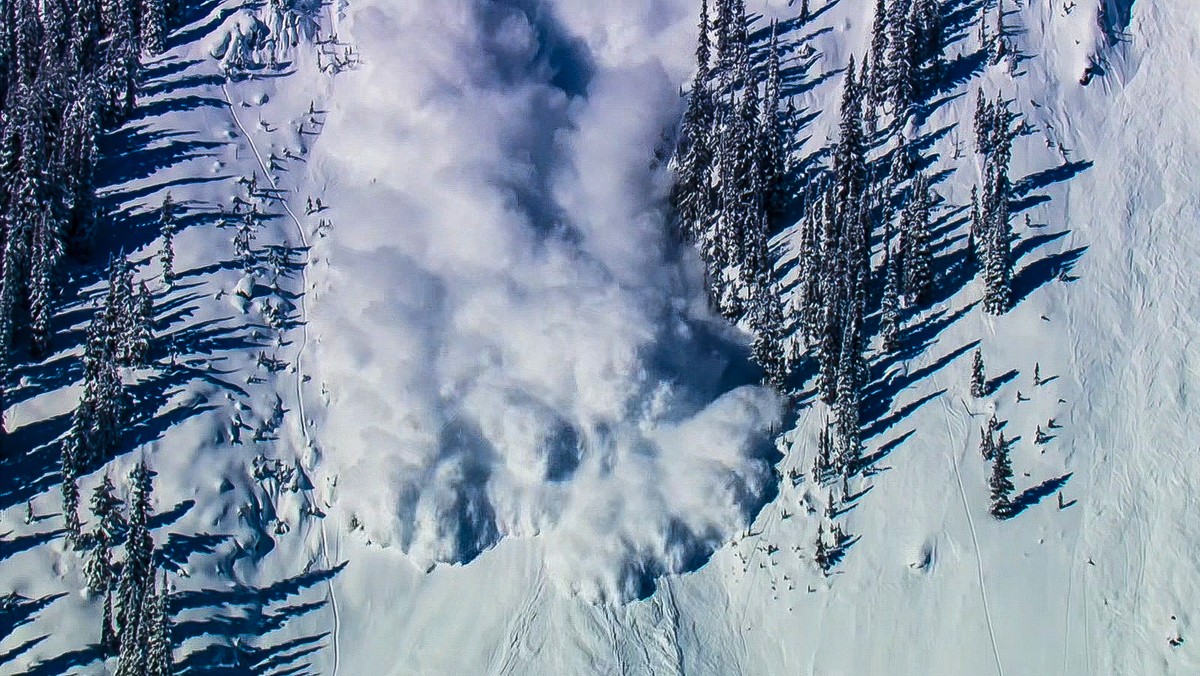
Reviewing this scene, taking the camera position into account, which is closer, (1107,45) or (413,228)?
(413,228)

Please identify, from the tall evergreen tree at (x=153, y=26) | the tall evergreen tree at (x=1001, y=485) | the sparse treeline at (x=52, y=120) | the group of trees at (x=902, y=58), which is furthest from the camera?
the tall evergreen tree at (x=153, y=26)

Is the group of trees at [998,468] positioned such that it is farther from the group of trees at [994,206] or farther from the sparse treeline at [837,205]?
the group of trees at [994,206]

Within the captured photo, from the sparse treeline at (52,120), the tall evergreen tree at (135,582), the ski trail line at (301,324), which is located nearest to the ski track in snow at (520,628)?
the ski trail line at (301,324)

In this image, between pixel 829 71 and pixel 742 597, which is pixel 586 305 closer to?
pixel 742 597

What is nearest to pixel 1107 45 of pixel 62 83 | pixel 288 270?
pixel 288 270

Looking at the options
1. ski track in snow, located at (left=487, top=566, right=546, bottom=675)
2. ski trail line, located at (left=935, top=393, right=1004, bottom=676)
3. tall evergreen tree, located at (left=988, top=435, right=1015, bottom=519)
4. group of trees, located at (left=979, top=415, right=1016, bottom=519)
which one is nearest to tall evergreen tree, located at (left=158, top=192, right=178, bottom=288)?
ski track in snow, located at (left=487, top=566, right=546, bottom=675)

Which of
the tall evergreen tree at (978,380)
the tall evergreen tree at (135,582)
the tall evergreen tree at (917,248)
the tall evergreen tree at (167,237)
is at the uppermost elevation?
the tall evergreen tree at (167,237)

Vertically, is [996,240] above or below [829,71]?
below

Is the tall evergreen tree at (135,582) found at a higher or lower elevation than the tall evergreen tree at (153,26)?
lower
